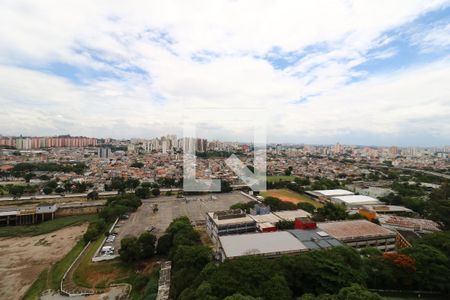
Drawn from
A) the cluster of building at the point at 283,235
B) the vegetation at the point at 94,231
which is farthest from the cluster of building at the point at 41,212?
the cluster of building at the point at 283,235

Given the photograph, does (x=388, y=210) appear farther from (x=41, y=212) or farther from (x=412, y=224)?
(x=41, y=212)

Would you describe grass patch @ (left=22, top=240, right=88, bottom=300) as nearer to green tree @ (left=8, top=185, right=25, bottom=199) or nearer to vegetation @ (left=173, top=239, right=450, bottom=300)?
vegetation @ (left=173, top=239, right=450, bottom=300)

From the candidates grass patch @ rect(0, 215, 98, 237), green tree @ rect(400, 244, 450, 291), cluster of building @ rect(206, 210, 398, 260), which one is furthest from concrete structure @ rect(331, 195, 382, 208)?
grass patch @ rect(0, 215, 98, 237)

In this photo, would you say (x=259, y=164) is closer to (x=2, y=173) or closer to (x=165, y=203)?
(x=165, y=203)

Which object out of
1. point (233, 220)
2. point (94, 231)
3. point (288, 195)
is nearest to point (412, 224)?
point (233, 220)

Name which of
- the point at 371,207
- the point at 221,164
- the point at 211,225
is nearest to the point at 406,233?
the point at 371,207

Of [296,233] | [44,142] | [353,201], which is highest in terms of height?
[44,142]

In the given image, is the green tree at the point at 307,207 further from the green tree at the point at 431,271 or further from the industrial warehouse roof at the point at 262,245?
the green tree at the point at 431,271

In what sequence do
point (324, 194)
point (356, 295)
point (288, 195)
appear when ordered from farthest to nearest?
point (288, 195)
point (324, 194)
point (356, 295)
